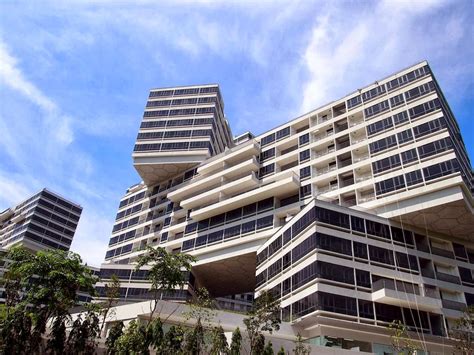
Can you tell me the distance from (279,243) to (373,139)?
1840 cm

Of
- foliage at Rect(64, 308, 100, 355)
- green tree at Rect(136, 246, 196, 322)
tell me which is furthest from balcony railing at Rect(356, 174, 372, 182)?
foliage at Rect(64, 308, 100, 355)

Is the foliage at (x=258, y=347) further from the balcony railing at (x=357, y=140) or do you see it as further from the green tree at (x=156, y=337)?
the balcony railing at (x=357, y=140)

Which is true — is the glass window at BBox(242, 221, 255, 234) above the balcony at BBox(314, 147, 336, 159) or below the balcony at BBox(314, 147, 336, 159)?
below

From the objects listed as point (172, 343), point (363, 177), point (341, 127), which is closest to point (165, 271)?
point (172, 343)

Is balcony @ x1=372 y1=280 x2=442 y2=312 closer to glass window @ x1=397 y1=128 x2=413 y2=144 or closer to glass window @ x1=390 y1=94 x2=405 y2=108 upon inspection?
glass window @ x1=397 y1=128 x2=413 y2=144

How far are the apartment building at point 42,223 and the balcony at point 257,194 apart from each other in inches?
2460

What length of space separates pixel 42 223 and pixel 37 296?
94.9 metres

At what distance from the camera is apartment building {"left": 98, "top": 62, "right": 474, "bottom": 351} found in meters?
40.2

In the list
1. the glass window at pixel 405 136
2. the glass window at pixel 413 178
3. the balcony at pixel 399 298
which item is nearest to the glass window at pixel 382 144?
the glass window at pixel 405 136

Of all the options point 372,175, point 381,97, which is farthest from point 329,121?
point 372,175

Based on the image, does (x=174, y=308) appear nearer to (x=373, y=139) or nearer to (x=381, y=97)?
(x=373, y=139)

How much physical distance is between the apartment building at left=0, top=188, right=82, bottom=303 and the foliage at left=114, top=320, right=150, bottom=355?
90629 millimetres

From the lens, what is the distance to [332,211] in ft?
142

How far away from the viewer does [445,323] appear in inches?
1623
